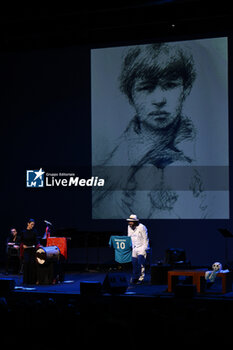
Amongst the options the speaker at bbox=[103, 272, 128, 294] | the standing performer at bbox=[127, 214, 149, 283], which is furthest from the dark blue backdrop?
the speaker at bbox=[103, 272, 128, 294]

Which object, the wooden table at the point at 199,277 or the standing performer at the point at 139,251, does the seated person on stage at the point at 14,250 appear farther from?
the wooden table at the point at 199,277

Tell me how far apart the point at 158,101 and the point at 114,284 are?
6460 millimetres

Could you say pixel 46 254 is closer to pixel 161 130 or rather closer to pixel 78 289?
pixel 78 289

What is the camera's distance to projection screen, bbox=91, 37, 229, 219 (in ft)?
48.0

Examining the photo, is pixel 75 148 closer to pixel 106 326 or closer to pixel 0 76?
pixel 0 76

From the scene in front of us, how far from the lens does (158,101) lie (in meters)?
15.1

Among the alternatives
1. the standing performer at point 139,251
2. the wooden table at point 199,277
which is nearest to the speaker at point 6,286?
the wooden table at point 199,277

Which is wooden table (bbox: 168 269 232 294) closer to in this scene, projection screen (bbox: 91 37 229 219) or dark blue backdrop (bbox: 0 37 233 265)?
projection screen (bbox: 91 37 229 219)

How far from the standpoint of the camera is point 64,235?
1417cm

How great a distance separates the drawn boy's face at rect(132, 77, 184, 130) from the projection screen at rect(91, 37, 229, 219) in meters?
0.02

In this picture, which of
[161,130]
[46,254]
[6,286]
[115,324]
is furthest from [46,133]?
[115,324]

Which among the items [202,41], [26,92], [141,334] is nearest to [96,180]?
[26,92]

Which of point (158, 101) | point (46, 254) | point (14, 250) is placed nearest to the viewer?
point (46, 254)

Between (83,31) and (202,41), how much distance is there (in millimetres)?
2933
